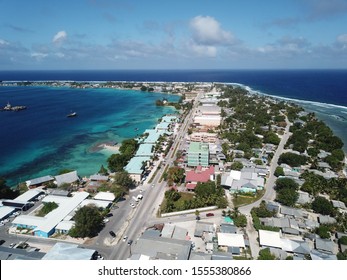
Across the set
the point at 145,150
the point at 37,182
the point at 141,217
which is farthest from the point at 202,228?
the point at 37,182

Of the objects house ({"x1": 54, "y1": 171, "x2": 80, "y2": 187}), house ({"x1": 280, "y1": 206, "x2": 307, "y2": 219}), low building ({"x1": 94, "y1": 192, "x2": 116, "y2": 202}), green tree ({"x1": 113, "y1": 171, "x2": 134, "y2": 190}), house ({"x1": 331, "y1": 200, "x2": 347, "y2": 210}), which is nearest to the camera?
house ({"x1": 280, "y1": 206, "x2": 307, "y2": 219})

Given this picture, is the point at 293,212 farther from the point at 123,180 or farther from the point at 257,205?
the point at 123,180

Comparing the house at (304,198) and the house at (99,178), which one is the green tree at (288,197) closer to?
the house at (304,198)

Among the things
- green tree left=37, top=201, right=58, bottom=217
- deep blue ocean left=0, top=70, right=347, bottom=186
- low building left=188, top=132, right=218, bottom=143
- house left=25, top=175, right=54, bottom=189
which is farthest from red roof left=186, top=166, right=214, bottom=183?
house left=25, top=175, right=54, bottom=189

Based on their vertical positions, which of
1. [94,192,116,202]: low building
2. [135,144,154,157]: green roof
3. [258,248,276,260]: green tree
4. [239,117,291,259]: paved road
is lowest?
[239,117,291,259]: paved road

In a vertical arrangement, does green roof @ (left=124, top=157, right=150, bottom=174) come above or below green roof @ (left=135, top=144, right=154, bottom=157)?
below

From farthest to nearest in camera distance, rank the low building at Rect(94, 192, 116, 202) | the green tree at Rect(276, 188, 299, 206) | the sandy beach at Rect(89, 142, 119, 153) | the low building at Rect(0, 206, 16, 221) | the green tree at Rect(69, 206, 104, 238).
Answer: the sandy beach at Rect(89, 142, 119, 153)
the low building at Rect(94, 192, 116, 202)
the green tree at Rect(276, 188, 299, 206)
the low building at Rect(0, 206, 16, 221)
the green tree at Rect(69, 206, 104, 238)

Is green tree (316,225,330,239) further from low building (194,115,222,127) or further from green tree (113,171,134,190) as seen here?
low building (194,115,222,127)
